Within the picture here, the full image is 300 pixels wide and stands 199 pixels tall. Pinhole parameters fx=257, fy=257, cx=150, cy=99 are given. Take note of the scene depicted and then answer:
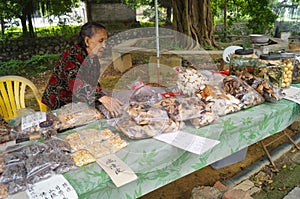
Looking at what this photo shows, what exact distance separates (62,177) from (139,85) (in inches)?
23.0

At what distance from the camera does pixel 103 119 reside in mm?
1119

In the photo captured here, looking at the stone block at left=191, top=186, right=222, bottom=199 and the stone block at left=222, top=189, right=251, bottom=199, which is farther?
the stone block at left=191, top=186, right=222, bottom=199

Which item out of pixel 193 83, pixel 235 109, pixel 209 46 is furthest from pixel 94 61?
pixel 209 46

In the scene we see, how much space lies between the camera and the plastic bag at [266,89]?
1215 mm

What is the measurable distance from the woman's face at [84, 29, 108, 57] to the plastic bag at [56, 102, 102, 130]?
42 cm

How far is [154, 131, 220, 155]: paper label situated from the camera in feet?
2.85

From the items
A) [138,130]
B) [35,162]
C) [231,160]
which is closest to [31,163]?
[35,162]

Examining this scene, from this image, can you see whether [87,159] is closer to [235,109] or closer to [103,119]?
[103,119]

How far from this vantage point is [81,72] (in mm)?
1453

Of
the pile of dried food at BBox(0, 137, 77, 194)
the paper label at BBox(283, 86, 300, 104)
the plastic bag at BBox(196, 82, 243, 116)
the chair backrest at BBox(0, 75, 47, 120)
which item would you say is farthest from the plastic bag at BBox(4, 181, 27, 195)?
the paper label at BBox(283, 86, 300, 104)

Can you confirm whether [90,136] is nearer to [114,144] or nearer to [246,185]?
[114,144]

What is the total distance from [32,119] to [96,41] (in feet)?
1.96

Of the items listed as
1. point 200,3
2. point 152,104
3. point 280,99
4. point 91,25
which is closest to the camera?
point 152,104

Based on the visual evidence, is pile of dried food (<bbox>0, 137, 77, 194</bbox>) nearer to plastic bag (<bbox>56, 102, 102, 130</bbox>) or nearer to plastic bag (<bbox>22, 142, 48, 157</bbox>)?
plastic bag (<bbox>22, 142, 48, 157</bbox>)
